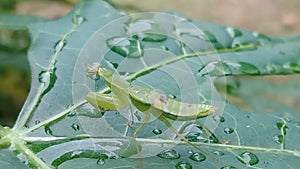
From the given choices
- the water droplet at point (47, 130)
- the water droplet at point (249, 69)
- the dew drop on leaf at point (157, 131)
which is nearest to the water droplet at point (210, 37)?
the water droplet at point (249, 69)

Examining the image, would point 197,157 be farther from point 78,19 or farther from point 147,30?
point 78,19

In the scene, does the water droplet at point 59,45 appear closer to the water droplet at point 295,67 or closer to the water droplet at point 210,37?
the water droplet at point 210,37

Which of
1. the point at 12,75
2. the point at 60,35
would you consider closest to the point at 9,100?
the point at 12,75

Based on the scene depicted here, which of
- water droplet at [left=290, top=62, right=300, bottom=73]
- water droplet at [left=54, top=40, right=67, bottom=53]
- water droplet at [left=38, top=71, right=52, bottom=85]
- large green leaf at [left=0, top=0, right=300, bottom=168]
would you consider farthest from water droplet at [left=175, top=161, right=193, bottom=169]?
water droplet at [left=290, top=62, right=300, bottom=73]

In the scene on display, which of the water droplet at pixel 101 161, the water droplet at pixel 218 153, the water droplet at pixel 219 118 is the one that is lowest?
the water droplet at pixel 101 161

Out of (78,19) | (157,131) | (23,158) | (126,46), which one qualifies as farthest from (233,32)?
(23,158)

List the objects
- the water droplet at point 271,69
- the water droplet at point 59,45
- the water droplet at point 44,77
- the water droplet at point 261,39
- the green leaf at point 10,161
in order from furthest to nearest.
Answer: the water droplet at point 261,39 < the water droplet at point 271,69 < the water droplet at point 59,45 < the water droplet at point 44,77 < the green leaf at point 10,161
